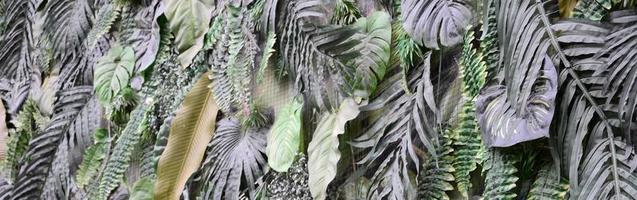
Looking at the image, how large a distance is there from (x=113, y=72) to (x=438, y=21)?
0.85m

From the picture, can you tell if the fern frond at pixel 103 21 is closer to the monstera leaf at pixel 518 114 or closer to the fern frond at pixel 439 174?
the fern frond at pixel 439 174

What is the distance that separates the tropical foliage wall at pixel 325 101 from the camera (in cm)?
105

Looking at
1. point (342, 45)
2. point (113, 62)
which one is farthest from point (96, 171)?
point (342, 45)

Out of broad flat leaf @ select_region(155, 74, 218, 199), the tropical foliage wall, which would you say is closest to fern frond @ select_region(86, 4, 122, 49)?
the tropical foliage wall

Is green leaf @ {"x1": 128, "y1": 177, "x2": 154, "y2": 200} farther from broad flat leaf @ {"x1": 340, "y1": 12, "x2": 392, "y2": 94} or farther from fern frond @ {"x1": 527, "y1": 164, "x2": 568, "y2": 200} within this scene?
fern frond @ {"x1": 527, "y1": 164, "x2": 568, "y2": 200}

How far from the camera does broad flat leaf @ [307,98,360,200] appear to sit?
1.31m

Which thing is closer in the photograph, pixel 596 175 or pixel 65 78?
pixel 596 175

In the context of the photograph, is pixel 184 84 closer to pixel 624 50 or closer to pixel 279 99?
pixel 279 99

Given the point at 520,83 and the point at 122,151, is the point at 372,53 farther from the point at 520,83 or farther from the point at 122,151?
the point at 122,151

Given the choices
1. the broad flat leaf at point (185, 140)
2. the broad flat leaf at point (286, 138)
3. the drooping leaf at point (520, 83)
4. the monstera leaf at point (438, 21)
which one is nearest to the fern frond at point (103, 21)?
the broad flat leaf at point (185, 140)

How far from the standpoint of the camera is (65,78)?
1986mm

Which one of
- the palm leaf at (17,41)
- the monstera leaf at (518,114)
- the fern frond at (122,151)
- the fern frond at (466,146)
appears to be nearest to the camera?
the monstera leaf at (518,114)

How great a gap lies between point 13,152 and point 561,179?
1.45m

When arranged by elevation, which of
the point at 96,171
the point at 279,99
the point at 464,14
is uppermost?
the point at 464,14
